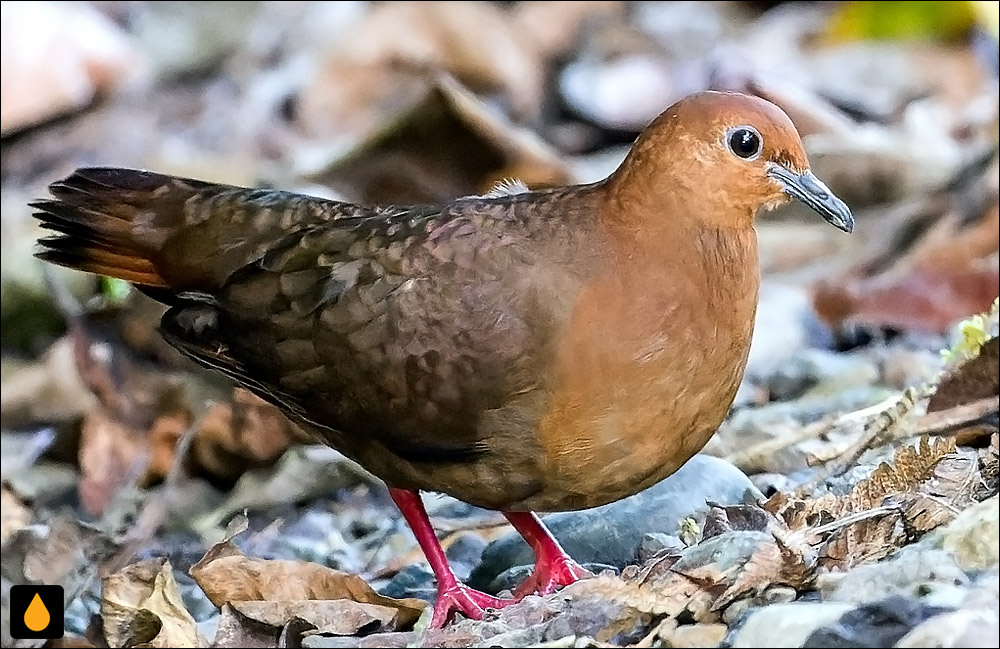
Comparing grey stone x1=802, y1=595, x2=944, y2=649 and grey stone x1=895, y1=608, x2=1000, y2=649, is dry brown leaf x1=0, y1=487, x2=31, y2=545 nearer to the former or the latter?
grey stone x1=802, y1=595, x2=944, y2=649

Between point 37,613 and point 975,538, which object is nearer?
point 975,538

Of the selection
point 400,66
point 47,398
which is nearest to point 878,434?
point 47,398

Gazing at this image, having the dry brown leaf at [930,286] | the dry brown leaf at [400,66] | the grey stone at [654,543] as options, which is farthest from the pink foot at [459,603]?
the dry brown leaf at [400,66]

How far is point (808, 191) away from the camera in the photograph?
272 cm

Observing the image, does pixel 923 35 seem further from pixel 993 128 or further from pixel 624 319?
pixel 624 319

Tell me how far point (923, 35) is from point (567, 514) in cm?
539

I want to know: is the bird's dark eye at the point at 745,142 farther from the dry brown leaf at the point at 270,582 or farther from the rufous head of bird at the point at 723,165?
the dry brown leaf at the point at 270,582

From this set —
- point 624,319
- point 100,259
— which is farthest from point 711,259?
point 100,259

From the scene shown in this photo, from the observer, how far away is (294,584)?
272cm

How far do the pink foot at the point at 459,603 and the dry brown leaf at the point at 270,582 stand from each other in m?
0.05

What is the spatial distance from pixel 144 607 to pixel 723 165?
1.44m

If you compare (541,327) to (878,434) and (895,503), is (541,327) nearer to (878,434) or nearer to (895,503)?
(895,503)

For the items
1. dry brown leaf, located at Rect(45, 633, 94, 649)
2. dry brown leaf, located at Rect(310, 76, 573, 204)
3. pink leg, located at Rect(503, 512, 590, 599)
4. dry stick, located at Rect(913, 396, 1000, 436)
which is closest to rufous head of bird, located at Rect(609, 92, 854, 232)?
dry stick, located at Rect(913, 396, 1000, 436)

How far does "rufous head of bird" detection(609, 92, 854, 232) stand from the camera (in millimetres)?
2701
